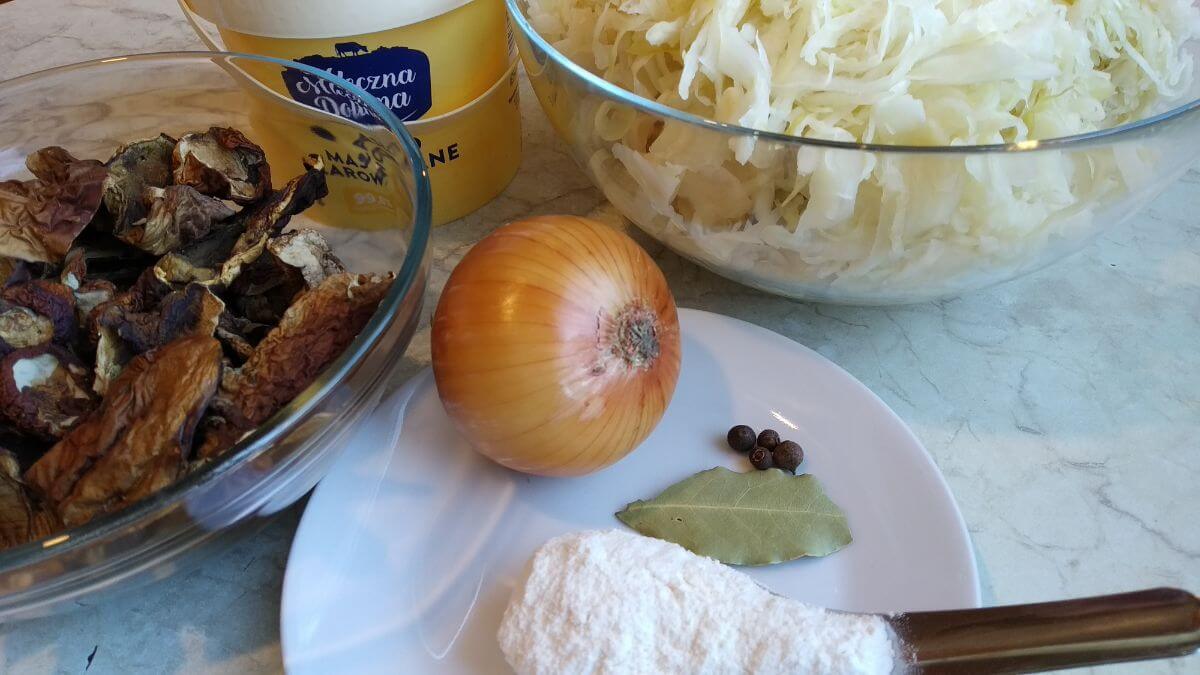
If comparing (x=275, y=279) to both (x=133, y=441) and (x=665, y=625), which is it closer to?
(x=133, y=441)

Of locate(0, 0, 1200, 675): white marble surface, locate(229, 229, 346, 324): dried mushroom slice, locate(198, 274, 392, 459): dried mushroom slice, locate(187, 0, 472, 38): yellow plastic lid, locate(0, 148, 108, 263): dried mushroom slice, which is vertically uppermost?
locate(187, 0, 472, 38): yellow plastic lid

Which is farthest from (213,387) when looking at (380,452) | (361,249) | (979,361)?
(979,361)

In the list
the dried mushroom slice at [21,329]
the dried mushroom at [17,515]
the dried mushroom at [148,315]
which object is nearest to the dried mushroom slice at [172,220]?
the dried mushroom at [148,315]

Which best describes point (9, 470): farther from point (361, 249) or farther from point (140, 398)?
point (361, 249)

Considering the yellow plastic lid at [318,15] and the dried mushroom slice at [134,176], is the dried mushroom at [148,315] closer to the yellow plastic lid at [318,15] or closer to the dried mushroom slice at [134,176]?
the dried mushroom slice at [134,176]

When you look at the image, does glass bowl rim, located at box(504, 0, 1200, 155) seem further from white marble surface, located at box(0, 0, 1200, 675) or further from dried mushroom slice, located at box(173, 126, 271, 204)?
dried mushroom slice, located at box(173, 126, 271, 204)

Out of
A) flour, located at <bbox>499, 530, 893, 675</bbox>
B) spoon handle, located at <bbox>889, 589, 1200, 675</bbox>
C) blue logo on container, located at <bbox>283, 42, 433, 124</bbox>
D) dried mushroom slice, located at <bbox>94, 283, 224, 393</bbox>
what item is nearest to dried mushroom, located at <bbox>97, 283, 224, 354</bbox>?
dried mushroom slice, located at <bbox>94, 283, 224, 393</bbox>

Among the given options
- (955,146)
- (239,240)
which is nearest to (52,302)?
(239,240)
